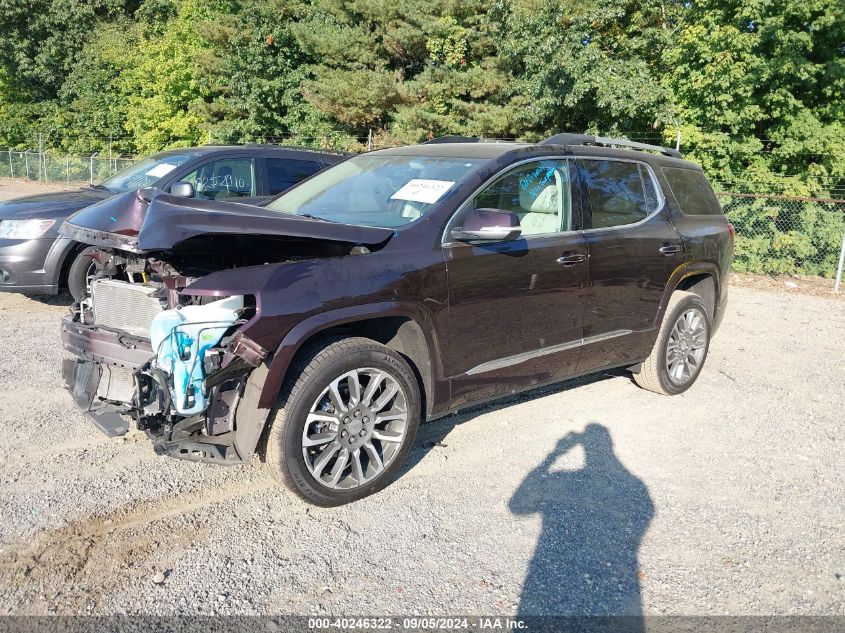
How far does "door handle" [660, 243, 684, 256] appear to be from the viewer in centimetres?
523

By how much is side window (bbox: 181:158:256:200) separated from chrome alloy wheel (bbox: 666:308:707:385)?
15.8ft

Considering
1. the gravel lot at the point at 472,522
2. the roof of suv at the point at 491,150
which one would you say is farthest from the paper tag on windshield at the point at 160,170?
the roof of suv at the point at 491,150

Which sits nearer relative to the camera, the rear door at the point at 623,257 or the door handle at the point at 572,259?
the door handle at the point at 572,259

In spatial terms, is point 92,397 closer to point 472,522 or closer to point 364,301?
point 364,301

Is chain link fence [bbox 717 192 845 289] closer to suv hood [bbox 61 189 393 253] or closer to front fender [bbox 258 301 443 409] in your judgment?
front fender [bbox 258 301 443 409]

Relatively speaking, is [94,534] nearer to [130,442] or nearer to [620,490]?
[130,442]

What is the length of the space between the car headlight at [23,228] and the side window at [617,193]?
5.65 meters

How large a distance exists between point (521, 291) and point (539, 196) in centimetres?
78

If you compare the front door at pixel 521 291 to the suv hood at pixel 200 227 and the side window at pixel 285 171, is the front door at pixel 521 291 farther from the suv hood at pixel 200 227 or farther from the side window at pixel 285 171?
the side window at pixel 285 171

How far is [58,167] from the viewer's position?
107ft

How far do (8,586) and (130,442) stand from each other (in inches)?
60.6

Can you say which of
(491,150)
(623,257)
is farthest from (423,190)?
(623,257)

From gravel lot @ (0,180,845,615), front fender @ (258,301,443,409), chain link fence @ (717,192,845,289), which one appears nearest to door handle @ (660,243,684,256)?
gravel lot @ (0,180,845,615)

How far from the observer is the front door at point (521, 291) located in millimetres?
3994
